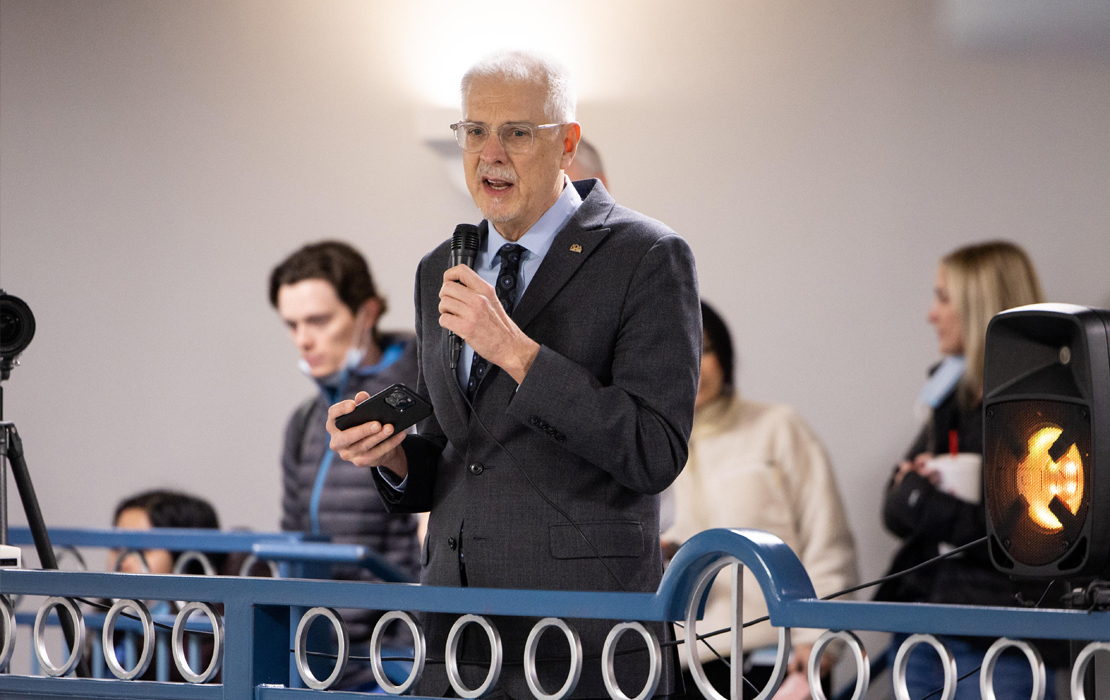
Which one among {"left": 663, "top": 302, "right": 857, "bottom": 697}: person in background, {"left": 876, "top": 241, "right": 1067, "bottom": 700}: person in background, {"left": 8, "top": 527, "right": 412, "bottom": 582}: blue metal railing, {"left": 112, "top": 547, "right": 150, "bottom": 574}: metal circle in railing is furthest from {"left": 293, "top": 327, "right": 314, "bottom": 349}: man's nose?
{"left": 876, "top": 241, "right": 1067, "bottom": 700}: person in background

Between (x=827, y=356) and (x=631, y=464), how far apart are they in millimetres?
2890

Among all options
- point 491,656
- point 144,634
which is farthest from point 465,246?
point 144,634

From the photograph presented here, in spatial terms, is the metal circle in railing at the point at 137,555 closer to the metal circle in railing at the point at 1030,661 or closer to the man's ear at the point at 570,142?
the man's ear at the point at 570,142

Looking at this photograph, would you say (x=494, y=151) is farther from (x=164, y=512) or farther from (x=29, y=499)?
(x=164, y=512)

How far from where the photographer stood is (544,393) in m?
1.31

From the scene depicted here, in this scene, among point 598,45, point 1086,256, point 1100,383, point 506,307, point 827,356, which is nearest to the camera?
point 1100,383

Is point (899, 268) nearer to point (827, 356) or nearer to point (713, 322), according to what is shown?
point (827, 356)

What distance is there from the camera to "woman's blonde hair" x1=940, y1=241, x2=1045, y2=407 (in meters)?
3.67

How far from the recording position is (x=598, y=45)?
449cm

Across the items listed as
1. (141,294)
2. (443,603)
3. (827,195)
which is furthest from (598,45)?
(443,603)

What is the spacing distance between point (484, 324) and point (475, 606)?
0.31 m

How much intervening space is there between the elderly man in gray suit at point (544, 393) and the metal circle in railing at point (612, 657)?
63 mm

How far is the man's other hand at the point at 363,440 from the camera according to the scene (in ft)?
4.62

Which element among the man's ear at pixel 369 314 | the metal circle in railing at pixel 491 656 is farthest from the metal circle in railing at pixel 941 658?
the man's ear at pixel 369 314
